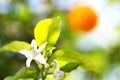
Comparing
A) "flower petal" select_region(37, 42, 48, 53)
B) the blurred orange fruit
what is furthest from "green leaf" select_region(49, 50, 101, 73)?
the blurred orange fruit

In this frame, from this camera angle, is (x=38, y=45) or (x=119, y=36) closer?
(x=38, y=45)

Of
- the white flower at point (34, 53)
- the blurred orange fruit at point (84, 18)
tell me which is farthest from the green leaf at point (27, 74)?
the blurred orange fruit at point (84, 18)

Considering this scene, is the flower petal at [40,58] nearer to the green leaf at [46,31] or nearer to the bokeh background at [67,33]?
the green leaf at [46,31]

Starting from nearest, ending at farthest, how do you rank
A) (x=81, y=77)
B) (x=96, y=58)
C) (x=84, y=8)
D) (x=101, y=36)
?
1. (x=84, y=8)
2. (x=81, y=77)
3. (x=96, y=58)
4. (x=101, y=36)

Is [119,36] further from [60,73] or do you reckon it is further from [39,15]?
[60,73]

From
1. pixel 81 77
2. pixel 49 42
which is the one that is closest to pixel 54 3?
pixel 81 77

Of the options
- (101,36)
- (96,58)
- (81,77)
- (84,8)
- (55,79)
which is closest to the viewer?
(55,79)

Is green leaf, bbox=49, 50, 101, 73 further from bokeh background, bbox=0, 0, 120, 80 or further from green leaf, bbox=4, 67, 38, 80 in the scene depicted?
bokeh background, bbox=0, 0, 120, 80
